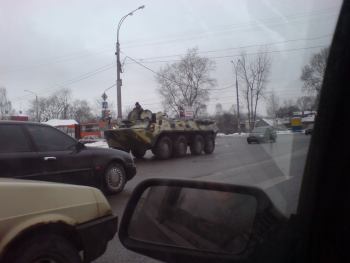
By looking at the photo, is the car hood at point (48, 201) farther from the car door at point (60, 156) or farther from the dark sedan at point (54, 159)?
the car door at point (60, 156)

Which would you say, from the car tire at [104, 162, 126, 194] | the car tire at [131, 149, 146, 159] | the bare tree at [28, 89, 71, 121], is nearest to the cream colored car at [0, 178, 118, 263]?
the car tire at [104, 162, 126, 194]

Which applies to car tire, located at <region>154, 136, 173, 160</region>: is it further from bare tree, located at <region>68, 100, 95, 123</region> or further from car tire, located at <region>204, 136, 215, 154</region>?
bare tree, located at <region>68, 100, 95, 123</region>

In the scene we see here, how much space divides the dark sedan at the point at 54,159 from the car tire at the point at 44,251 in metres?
4.04

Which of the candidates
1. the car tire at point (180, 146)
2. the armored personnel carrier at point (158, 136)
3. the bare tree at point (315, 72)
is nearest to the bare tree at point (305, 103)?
the bare tree at point (315, 72)

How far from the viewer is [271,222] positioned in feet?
5.67

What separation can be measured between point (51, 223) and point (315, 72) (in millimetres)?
2117

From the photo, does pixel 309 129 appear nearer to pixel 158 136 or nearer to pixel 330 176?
pixel 330 176

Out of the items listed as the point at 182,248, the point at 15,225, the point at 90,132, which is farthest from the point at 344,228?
the point at 90,132

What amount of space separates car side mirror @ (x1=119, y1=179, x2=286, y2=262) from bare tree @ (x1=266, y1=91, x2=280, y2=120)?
61cm

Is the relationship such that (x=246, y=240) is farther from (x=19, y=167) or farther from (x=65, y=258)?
(x=19, y=167)

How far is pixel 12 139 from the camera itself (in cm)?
704

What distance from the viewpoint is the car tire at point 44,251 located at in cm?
298

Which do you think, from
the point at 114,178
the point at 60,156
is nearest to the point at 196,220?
the point at 60,156

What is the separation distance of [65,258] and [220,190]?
5.69 ft
